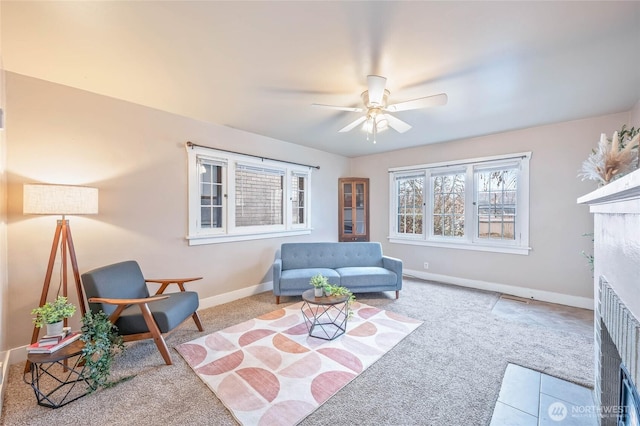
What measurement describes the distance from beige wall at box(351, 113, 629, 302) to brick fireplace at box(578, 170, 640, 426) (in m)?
2.42

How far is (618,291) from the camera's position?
1.14 metres

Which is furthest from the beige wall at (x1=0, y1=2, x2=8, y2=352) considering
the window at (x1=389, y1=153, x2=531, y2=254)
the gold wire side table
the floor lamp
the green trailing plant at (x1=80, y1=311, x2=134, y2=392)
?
the window at (x1=389, y1=153, x2=531, y2=254)

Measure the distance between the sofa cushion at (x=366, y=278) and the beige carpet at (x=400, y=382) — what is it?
85 centimetres

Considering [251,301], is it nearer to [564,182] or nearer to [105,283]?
[105,283]

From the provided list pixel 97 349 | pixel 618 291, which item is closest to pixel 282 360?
pixel 97 349

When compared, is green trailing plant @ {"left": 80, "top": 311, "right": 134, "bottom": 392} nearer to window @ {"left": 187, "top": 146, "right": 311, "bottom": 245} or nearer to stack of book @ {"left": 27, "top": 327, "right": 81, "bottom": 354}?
stack of book @ {"left": 27, "top": 327, "right": 81, "bottom": 354}

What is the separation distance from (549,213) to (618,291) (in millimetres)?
3223

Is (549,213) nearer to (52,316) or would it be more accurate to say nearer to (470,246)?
(470,246)

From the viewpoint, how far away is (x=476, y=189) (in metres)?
4.36

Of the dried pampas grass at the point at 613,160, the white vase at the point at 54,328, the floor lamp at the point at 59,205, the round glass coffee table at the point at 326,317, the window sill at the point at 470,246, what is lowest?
the round glass coffee table at the point at 326,317

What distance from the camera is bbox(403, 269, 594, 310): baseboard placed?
3.48m

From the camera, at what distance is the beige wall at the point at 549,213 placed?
3439 millimetres

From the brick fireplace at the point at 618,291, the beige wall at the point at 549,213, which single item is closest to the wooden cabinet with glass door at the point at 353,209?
the beige wall at the point at 549,213

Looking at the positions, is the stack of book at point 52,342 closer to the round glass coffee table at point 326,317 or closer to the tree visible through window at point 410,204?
the round glass coffee table at point 326,317
